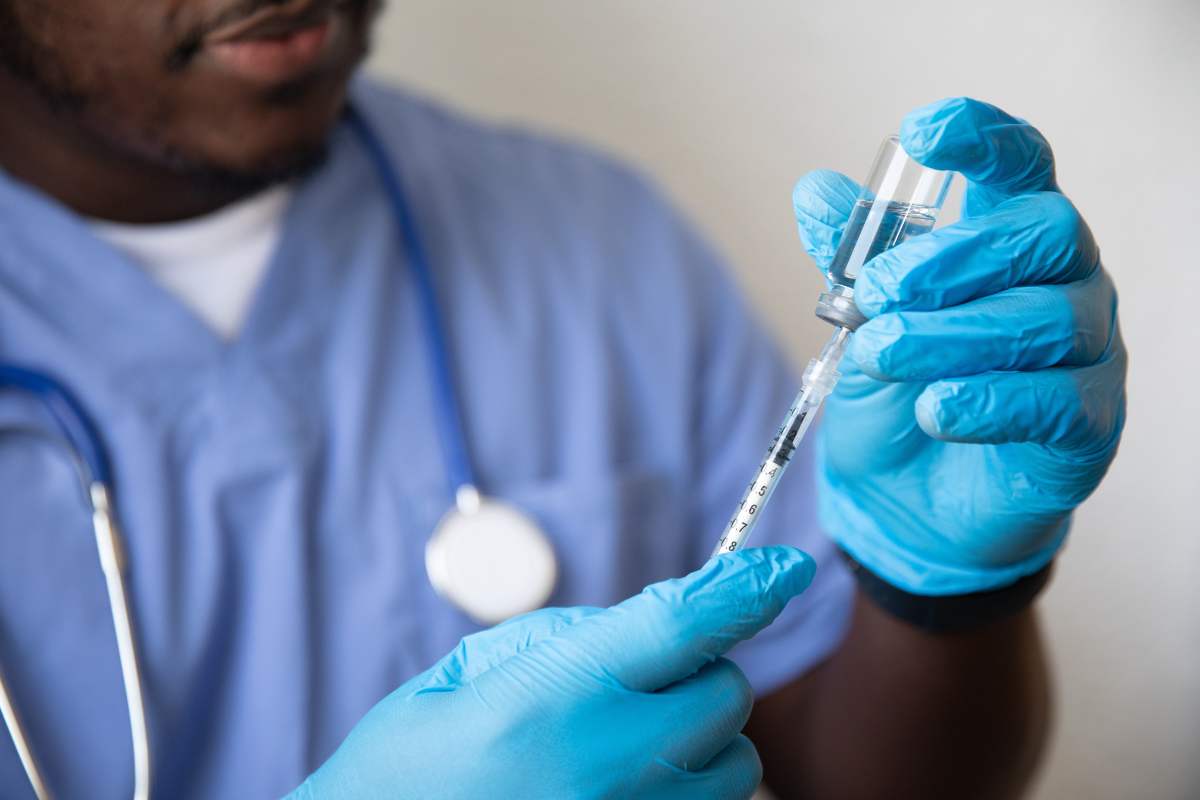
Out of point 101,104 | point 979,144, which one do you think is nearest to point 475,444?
point 101,104

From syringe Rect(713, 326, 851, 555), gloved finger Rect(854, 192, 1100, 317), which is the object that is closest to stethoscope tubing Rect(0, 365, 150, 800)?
syringe Rect(713, 326, 851, 555)

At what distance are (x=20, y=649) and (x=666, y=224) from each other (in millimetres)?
603

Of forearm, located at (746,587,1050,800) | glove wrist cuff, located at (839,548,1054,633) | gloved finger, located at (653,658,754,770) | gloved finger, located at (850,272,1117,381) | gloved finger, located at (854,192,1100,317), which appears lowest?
forearm, located at (746,587,1050,800)

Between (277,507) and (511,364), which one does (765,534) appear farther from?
(277,507)

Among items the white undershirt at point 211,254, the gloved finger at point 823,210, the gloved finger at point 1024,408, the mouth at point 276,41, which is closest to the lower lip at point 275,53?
the mouth at point 276,41

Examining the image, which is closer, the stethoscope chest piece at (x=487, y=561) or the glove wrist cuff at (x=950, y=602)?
the glove wrist cuff at (x=950, y=602)

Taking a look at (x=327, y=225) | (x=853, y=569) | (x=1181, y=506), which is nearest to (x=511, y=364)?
(x=327, y=225)

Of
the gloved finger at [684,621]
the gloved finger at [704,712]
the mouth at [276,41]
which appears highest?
the mouth at [276,41]

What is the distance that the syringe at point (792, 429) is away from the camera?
501 millimetres

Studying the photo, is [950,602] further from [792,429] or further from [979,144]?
[979,144]

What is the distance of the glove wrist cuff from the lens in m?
0.60

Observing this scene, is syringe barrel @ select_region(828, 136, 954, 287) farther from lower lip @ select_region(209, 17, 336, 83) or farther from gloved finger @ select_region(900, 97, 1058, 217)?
lower lip @ select_region(209, 17, 336, 83)

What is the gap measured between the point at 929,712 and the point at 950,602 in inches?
4.0

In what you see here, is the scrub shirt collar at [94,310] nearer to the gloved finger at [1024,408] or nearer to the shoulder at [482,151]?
the shoulder at [482,151]
